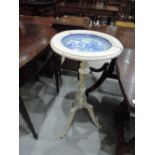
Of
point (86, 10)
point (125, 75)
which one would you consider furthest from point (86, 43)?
point (86, 10)

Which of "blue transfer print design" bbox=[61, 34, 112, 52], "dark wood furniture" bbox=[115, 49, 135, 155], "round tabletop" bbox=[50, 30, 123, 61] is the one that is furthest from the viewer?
"blue transfer print design" bbox=[61, 34, 112, 52]

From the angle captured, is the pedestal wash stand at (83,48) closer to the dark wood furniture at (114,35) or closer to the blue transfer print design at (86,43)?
the blue transfer print design at (86,43)

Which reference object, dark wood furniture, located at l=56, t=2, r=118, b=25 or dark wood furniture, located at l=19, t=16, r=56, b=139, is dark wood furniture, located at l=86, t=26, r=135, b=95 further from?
dark wood furniture, located at l=56, t=2, r=118, b=25

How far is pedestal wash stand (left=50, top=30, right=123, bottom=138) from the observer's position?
4.09ft

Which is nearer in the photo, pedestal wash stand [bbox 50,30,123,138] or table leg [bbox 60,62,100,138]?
pedestal wash stand [bbox 50,30,123,138]

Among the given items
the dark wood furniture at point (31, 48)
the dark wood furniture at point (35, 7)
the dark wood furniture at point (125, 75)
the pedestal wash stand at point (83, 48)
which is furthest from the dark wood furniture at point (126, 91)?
the dark wood furniture at point (35, 7)

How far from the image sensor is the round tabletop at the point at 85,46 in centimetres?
124

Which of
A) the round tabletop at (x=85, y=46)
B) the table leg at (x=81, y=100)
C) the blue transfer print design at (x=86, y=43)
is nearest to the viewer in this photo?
the round tabletop at (x=85, y=46)

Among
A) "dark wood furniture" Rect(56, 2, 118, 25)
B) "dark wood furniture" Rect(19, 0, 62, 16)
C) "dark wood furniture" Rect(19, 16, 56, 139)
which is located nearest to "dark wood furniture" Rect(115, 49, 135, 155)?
"dark wood furniture" Rect(19, 16, 56, 139)
